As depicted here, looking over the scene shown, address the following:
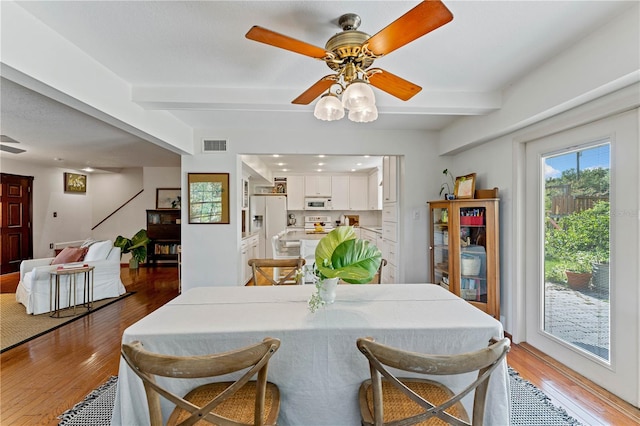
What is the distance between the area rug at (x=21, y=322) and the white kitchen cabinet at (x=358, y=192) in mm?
5369

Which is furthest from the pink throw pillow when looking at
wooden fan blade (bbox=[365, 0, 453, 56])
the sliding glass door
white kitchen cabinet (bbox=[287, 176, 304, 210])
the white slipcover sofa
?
the sliding glass door

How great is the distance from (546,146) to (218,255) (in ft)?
12.8

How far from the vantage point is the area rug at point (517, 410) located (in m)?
1.80

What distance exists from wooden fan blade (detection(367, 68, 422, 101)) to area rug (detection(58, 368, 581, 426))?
2.20 metres

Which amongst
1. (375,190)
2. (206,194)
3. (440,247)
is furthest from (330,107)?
(375,190)

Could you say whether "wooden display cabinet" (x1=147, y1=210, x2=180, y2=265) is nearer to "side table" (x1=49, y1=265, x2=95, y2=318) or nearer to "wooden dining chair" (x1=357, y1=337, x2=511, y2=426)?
"side table" (x1=49, y1=265, x2=95, y2=318)

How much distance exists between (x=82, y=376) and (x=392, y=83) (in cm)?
327

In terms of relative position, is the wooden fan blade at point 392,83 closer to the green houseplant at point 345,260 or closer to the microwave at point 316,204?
the green houseplant at point 345,260

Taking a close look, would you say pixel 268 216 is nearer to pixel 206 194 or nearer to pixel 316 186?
pixel 316 186

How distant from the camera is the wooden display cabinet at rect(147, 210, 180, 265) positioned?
6855 millimetres

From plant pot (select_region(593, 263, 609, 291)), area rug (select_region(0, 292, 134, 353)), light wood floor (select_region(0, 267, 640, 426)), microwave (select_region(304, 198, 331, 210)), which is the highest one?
microwave (select_region(304, 198, 331, 210))

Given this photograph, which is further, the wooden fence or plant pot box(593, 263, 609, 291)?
the wooden fence

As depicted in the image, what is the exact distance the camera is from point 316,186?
752 centimetres

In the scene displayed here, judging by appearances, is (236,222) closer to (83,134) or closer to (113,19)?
(83,134)
